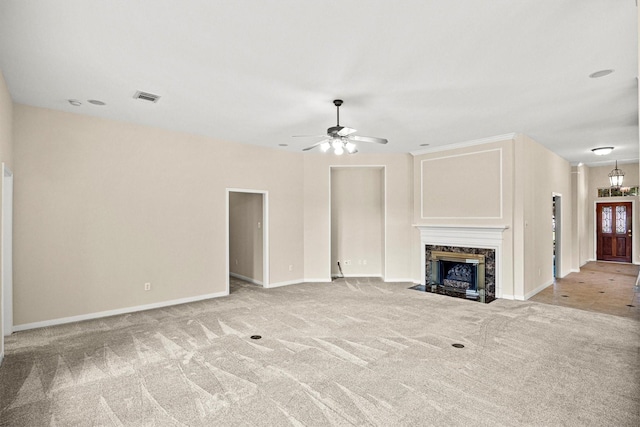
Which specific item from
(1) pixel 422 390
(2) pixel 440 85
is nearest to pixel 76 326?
(1) pixel 422 390

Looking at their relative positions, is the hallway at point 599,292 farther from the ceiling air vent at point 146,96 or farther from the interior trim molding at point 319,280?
the ceiling air vent at point 146,96

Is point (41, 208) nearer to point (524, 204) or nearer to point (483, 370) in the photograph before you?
point (483, 370)

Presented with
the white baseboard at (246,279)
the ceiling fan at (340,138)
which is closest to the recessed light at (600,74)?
the ceiling fan at (340,138)

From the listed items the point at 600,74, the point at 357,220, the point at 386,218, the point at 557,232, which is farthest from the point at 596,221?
the point at 600,74

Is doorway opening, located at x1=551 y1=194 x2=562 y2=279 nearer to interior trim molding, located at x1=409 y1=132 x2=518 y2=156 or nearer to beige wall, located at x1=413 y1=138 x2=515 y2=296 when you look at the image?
beige wall, located at x1=413 y1=138 x2=515 y2=296

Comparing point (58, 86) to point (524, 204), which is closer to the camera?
point (58, 86)

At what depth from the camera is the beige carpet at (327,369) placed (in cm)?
253

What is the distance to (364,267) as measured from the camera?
812 cm

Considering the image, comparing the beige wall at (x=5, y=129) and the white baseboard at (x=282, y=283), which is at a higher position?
the beige wall at (x=5, y=129)

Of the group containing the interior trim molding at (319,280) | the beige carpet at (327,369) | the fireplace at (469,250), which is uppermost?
the fireplace at (469,250)

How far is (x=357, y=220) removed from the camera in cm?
818

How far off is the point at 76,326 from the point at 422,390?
14.3ft

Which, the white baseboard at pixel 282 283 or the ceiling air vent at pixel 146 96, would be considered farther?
the white baseboard at pixel 282 283

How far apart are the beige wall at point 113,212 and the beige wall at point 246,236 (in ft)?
3.02
